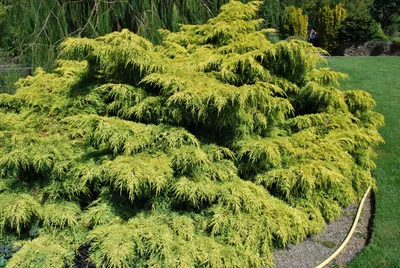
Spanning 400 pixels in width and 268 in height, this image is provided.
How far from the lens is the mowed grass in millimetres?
3041

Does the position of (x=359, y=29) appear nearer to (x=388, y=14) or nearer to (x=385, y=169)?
(x=388, y=14)

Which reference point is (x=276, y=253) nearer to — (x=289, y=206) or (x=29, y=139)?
(x=289, y=206)

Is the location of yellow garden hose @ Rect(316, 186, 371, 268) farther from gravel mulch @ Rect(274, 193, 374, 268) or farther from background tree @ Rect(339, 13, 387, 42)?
background tree @ Rect(339, 13, 387, 42)

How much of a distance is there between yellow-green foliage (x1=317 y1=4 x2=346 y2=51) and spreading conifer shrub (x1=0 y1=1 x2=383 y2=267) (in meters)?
13.1

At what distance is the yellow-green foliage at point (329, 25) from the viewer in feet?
51.6

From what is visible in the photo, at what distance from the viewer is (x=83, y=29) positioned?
17.7ft

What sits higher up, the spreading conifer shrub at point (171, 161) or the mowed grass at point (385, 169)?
the spreading conifer shrub at point (171, 161)

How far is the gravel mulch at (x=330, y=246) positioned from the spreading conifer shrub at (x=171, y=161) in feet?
0.44

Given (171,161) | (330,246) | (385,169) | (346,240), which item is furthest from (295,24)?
(171,161)

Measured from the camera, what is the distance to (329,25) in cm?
1573

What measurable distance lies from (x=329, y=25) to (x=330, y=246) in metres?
14.8

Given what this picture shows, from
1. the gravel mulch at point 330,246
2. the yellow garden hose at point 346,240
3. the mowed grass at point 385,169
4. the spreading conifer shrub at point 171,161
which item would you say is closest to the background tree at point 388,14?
the mowed grass at point 385,169

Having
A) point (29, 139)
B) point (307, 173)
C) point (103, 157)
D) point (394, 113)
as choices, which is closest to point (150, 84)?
point (103, 157)

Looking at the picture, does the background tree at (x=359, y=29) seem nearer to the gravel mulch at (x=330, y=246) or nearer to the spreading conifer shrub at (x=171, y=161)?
the spreading conifer shrub at (x=171, y=161)
